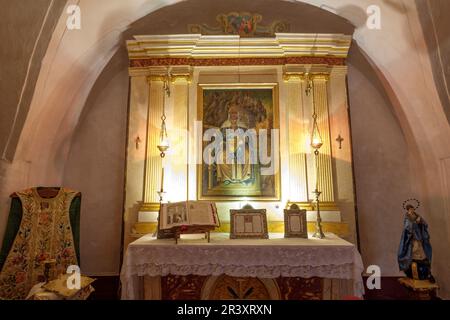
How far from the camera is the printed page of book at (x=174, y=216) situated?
12.9 ft

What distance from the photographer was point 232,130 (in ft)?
18.0

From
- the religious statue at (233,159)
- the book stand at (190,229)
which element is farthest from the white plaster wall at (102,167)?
the book stand at (190,229)

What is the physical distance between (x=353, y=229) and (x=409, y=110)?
235cm

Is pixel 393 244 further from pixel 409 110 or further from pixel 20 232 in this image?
pixel 20 232

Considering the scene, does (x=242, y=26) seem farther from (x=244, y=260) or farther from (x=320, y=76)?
(x=244, y=260)

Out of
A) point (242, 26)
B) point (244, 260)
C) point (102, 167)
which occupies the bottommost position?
point (244, 260)

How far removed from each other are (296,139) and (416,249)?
2455 mm

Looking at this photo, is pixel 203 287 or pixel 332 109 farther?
pixel 332 109

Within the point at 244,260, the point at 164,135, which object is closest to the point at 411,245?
the point at 244,260

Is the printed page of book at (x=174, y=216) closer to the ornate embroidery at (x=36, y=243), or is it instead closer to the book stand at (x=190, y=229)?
the book stand at (x=190, y=229)

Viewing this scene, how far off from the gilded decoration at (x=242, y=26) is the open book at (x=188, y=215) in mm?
3599

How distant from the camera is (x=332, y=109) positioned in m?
5.60

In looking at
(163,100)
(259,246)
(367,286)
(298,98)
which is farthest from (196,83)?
(367,286)

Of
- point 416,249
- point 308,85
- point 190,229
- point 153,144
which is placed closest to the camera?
point 190,229
